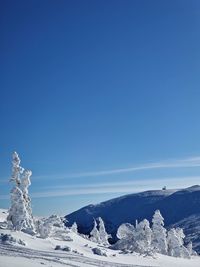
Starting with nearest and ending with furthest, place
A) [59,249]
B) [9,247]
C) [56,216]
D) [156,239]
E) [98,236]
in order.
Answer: [9,247] → [59,249] → [56,216] → [156,239] → [98,236]

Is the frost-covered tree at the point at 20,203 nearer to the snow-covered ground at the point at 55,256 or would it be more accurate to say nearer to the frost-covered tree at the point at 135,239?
the snow-covered ground at the point at 55,256

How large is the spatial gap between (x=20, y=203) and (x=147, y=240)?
86.1 feet

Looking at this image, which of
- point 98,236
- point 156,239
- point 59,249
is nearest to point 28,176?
point 59,249

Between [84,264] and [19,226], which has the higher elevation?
[19,226]

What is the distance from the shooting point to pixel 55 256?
45438 mm

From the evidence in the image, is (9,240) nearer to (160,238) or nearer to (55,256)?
Answer: (55,256)

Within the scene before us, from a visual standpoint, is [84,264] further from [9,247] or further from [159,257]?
[159,257]

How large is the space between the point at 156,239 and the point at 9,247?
1605 inches

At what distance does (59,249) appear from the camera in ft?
170

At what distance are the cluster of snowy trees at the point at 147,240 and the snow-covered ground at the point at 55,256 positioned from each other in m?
3.59

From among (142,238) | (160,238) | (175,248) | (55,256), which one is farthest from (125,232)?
(55,256)

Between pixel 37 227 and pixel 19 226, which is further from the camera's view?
pixel 37 227

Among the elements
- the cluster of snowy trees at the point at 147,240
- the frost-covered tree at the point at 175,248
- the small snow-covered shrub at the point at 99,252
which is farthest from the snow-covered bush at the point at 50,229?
the frost-covered tree at the point at 175,248

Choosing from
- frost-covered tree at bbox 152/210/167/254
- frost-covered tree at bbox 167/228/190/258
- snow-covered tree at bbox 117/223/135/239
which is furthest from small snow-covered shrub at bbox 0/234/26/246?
frost-covered tree at bbox 167/228/190/258
